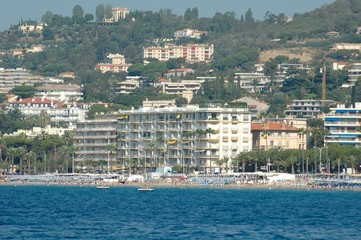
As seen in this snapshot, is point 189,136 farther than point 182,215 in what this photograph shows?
Yes

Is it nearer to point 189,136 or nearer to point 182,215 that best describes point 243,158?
point 189,136

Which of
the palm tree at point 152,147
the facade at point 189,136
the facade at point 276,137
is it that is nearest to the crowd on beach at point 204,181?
the palm tree at point 152,147

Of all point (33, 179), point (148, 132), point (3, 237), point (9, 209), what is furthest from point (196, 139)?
point (3, 237)

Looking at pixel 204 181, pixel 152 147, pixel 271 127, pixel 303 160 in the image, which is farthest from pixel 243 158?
pixel 271 127

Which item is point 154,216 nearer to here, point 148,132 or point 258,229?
point 258,229

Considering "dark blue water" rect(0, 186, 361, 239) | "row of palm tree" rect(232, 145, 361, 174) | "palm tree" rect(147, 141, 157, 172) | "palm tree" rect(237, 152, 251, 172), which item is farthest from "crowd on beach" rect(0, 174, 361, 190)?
"palm tree" rect(147, 141, 157, 172)

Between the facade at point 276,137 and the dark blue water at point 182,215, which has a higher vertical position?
the facade at point 276,137

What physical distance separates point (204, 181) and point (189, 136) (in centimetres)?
1551

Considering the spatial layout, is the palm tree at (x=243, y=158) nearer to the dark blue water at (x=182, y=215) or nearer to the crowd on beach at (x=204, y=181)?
the crowd on beach at (x=204, y=181)

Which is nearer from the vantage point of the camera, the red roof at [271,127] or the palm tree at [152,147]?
the palm tree at [152,147]

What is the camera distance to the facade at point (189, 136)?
18575cm

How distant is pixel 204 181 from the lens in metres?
173

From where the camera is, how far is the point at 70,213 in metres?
112

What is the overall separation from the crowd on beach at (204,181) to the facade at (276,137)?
1995cm
